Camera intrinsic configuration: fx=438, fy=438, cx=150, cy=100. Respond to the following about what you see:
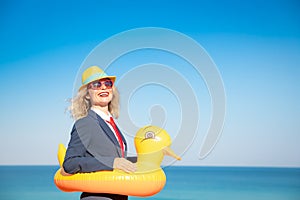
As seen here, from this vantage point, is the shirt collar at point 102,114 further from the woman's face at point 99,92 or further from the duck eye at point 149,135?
the duck eye at point 149,135

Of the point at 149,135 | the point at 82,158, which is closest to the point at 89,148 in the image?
the point at 82,158

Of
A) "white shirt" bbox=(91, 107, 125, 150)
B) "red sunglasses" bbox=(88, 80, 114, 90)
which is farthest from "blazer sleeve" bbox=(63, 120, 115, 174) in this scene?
"red sunglasses" bbox=(88, 80, 114, 90)

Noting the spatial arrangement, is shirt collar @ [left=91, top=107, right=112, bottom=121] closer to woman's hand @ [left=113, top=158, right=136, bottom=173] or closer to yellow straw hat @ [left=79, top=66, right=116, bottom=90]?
yellow straw hat @ [left=79, top=66, right=116, bottom=90]

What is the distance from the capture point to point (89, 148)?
7.53ft

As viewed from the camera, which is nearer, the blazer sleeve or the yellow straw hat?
the blazer sleeve

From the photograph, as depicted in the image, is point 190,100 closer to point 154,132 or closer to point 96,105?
point 154,132

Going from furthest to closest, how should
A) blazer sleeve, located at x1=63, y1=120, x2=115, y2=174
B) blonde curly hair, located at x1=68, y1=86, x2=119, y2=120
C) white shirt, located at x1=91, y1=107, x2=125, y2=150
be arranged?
blonde curly hair, located at x1=68, y1=86, x2=119, y2=120 < white shirt, located at x1=91, y1=107, x2=125, y2=150 < blazer sleeve, located at x1=63, y1=120, x2=115, y2=174

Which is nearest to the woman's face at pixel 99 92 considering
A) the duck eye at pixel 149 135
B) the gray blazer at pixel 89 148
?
the gray blazer at pixel 89 148

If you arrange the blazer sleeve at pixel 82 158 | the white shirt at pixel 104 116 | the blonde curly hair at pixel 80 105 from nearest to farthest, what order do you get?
the blazer sleeve at pixel 82 158 → the white shirt at pixel 104 116 → the blonde curly hair at pixel 80 105

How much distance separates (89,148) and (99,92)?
344 mm

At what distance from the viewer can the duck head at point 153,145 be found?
8.31 feet

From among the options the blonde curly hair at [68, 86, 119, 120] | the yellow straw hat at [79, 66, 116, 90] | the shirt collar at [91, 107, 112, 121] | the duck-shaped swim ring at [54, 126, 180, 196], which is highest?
the yellow straw hat at [79, 66, 116, 90]

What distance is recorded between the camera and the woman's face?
2.46m

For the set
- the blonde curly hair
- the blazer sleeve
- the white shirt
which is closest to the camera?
the blazer sleeve
